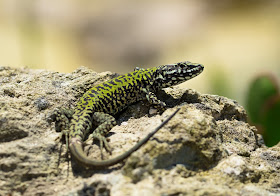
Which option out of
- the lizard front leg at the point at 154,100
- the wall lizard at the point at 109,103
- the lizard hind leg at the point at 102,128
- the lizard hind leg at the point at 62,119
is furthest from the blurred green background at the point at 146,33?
the lizard hind leg at the point at 62,119

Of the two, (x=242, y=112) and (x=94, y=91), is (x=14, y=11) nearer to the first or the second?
(x=94, y=91)

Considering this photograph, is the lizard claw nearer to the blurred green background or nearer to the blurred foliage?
the blurred foliage

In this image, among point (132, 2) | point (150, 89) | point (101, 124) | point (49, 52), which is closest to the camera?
point (101, 124)

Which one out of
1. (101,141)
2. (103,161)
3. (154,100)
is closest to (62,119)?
(101,141)

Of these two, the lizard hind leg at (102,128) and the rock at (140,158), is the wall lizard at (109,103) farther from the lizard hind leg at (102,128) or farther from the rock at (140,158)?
the rock at (140,158)

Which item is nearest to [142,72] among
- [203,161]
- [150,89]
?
[150,89]

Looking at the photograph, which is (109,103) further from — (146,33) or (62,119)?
(146,33)
